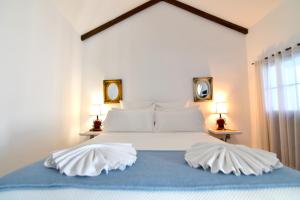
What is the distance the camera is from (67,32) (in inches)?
115

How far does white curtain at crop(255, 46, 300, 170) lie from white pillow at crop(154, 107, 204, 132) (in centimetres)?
96

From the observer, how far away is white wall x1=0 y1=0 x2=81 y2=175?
67.4 inches

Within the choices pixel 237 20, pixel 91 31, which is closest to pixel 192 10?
pixel 237 20

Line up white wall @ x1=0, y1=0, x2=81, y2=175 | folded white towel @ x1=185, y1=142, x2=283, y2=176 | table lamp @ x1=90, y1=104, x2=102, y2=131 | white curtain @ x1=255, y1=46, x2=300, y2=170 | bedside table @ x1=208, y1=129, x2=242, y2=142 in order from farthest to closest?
1. table lamp @ x1=90, y1=104, x2=102, y2=131
2. bedside table @ x1=208, y1=129, x2=242, y2=142
3. white curtain @ x1=255, y1=46, x2=300, y2=170
4. white wall @ x1=0, y1=0, x2=81, y2=175
5. folded white towel @ x1=185, y1=142, x2=283, y2=176

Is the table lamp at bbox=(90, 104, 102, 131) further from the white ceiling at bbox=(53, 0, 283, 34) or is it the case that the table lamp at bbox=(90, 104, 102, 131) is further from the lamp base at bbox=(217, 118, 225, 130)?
the lamp base at bbox=(217, 118, 225, 130)

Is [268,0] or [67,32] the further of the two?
[67,32]

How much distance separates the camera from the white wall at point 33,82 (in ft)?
5.62

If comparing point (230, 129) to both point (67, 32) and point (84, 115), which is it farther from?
point (67, 32)

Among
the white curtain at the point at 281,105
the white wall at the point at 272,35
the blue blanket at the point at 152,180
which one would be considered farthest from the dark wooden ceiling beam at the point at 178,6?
the blue blanket at the point at 152,180

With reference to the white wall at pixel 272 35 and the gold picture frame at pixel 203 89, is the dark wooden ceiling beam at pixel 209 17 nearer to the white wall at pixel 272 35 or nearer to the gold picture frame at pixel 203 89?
the white wall at pixel 272 35

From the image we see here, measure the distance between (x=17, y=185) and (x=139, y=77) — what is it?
2.68 meters

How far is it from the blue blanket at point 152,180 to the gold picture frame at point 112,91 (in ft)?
7.71

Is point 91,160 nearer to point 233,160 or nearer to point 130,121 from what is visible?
point 233,160

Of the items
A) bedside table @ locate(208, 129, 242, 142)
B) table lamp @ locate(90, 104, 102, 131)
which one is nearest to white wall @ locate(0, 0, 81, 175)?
table lamp @ locate(90, 104, 102, 131)
